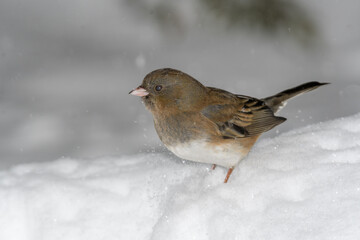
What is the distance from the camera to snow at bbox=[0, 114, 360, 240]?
191 centimetres

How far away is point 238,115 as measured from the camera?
2344 millimetres

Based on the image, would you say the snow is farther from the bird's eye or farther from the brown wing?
the bird's eye

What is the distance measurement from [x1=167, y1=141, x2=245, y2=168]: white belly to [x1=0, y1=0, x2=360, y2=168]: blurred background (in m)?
1.37

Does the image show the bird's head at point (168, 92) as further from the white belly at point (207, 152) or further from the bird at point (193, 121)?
the white belly at point (207, 152)

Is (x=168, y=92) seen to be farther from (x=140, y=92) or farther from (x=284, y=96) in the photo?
(x=284, y=96)

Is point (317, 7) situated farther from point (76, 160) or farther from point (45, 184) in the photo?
point (45, 184)

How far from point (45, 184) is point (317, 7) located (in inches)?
107

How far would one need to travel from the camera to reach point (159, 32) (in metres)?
4.17

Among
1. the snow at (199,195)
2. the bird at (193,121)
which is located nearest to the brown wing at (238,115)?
the bird at (193,121)

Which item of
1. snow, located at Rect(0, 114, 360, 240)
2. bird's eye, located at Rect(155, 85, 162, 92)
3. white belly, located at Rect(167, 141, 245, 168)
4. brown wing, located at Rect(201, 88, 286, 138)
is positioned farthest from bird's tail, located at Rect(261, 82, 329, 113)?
bird's eye, located at Rect(155, 85, 162, 92)

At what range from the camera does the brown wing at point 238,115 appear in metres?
2.23

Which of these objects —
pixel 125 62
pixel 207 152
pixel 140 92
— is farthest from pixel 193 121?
pixel 125 62

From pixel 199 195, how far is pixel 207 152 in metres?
0.22

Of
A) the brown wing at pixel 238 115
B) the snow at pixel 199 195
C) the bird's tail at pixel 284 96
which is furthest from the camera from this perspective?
the bird's tail at pixel 284 96
